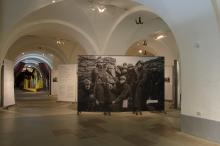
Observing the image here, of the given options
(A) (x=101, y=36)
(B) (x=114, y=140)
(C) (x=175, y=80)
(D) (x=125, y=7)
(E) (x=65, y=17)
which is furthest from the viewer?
(C) (x=175, y=80)

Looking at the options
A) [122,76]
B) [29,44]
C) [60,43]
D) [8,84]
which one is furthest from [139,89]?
[29,44]

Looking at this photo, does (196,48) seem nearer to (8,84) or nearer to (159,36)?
(159,36)

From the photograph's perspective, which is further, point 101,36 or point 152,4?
point 101,36

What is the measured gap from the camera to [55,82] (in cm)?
2434

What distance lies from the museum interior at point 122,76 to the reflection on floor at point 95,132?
0.02m

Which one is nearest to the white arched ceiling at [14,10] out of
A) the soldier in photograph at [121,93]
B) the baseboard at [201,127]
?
the soldier in photograph at [121,93]

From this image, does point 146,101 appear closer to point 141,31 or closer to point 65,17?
point 141,31

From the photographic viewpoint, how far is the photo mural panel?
10.7 m

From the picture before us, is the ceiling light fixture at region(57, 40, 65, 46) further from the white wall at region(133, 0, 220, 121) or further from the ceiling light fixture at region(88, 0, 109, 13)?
the white wall at region(133, 0, 220, 121)

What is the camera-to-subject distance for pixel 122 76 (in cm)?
1084

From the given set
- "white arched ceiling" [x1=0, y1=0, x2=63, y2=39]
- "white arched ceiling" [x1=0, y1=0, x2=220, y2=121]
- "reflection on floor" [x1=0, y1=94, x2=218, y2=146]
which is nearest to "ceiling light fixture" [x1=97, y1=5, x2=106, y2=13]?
"white arched ceiling" [x1=0, y1=0, x2=63, y2=39]

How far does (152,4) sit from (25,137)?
5.11 meters

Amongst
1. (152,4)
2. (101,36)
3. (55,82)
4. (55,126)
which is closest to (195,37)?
(152,4)

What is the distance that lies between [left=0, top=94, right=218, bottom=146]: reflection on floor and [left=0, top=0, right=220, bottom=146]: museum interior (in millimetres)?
24
